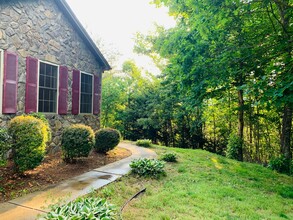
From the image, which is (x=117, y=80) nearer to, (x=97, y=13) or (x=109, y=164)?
(x=97, y=13)

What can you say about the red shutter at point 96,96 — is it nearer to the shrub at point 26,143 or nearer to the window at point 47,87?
the window at point 47,87

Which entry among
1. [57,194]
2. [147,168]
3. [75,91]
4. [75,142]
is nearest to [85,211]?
[57,194]

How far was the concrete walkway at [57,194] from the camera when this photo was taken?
10.2ft

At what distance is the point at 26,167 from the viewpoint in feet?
14.5

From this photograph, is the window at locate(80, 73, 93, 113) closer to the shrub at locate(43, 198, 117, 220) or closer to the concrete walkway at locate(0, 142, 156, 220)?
the concrete walkway at locate(0, 142, 156, 220)

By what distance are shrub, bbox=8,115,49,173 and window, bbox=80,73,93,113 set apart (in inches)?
138

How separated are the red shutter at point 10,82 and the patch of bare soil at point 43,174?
4.57ft

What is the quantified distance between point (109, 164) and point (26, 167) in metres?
2.35

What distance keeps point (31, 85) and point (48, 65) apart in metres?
1.00

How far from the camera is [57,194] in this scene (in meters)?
3.84

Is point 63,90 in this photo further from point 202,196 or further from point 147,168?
point 202,196

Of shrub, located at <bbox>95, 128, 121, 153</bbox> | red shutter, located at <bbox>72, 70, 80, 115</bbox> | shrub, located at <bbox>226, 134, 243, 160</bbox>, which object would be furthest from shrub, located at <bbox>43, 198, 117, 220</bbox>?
shrub, located at <bbox>226, 134, 243, 160</bbox>

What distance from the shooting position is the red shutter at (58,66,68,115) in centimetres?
696

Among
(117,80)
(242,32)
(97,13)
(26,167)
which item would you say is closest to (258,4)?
(242,32)
